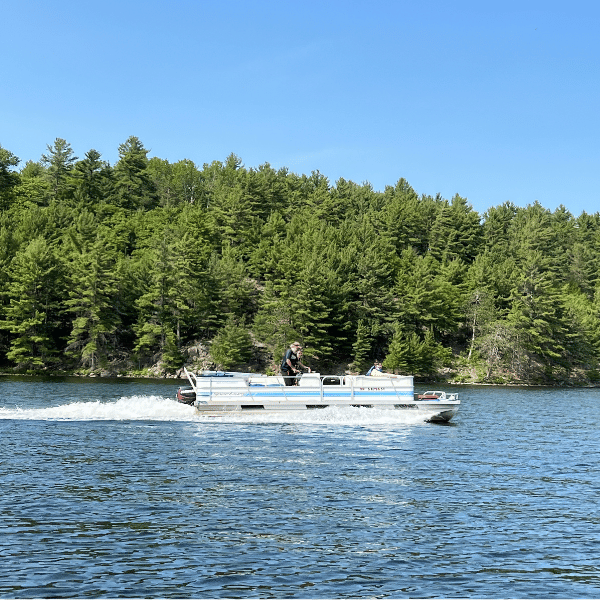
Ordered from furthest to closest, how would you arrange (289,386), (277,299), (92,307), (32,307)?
(277,299) → (32,307) → (92,307) → (289,386)

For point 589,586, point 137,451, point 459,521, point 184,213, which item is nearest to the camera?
point 589,586

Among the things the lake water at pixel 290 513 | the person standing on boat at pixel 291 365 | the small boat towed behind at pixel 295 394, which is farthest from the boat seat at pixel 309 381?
the lake water at pixel 290 513

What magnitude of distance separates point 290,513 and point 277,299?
82.1 metres

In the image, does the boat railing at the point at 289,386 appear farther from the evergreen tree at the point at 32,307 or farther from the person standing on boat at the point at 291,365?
the evergreen tree at the point at 32,307

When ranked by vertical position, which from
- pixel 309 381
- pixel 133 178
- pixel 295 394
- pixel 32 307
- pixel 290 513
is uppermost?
pixel 133 178

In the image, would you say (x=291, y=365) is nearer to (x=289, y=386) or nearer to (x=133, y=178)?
(x=289, y=386)

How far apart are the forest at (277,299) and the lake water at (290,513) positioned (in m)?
59.7

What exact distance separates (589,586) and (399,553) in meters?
3.70

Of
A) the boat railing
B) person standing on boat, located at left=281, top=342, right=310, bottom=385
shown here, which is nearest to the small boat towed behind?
the boat railing

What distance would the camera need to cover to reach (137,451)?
1067 inches

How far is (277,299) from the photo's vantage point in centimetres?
9988

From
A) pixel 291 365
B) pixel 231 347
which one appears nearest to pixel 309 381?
pixel 291 365

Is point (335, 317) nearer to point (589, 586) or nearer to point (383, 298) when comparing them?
point (383, 298)

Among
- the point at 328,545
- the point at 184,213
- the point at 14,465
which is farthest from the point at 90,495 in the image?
the point at 184,213
